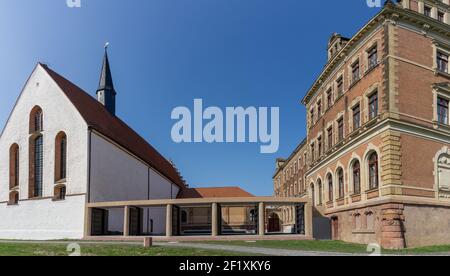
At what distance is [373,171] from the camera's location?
1070 inches

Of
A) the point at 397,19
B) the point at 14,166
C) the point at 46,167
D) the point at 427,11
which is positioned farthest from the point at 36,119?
the point at 427,11

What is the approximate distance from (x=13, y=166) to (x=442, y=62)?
39.1 m

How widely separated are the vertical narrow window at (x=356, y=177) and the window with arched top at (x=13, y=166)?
3128cm

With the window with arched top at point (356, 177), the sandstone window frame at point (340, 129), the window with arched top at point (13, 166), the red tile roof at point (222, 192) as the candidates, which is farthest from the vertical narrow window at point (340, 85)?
the red tile roof at point (222, 192)

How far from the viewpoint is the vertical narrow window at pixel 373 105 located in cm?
2702

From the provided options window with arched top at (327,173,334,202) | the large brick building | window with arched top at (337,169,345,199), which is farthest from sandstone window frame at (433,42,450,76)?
window with arched top at (327,173,334,202)

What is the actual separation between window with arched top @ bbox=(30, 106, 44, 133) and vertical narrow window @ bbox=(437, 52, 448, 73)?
3463 cm

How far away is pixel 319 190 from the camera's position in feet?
130

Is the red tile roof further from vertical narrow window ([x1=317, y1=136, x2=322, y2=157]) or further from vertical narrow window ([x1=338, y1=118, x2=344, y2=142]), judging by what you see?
vertical narrow window ([x1=338, y1=118, x2=344, y2=142])

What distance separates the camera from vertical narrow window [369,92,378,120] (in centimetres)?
2702

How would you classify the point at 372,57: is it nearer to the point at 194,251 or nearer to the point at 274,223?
the point at 194,251
